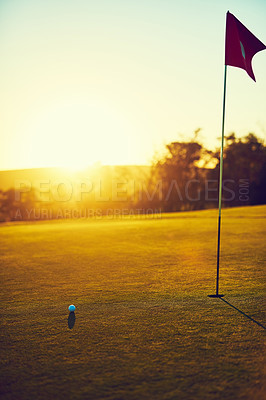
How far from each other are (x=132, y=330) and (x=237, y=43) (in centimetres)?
582

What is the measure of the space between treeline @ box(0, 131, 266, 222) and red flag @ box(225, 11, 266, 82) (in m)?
31.6

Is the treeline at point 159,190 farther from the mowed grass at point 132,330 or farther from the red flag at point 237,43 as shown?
the red flag at point 237,43

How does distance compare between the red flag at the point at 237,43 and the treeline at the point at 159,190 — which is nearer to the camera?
the red flag at the point at 237,43

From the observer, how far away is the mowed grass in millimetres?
3293

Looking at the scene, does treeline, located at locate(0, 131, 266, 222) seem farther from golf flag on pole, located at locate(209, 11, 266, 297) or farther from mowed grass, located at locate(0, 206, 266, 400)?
golf flag on pole, located at locate(209, 11, 266, 297)

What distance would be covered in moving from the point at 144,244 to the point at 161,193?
121 feet

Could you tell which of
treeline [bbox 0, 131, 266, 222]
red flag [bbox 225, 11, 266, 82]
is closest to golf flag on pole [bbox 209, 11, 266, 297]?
red flag [bbox 225, 11, 266, 82]

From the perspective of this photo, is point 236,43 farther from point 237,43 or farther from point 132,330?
point 132,330

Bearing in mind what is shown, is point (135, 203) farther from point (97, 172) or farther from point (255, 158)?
point (255, 158)

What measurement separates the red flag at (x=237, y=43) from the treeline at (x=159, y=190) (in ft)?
104

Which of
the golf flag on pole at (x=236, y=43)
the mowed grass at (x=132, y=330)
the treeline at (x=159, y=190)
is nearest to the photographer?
the mowed grass at (x=132, y=330)

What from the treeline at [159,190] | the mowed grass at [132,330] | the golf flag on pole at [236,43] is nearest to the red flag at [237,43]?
the golf flag on pole at [236,43]

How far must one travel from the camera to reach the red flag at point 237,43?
6.53 m

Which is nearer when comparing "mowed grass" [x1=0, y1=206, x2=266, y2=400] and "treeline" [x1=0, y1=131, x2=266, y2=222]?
"mowed grass" [x1=0, y1=206, x2=266, y2=400]
